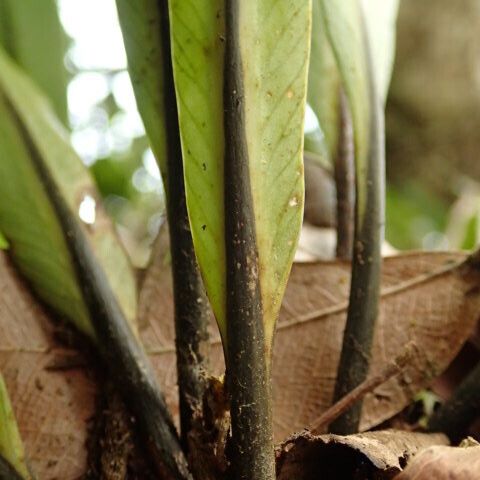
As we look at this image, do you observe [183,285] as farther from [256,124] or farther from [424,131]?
[424,131]

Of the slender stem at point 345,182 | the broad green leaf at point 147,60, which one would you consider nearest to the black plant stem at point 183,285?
the broad green leaf at point 147,60

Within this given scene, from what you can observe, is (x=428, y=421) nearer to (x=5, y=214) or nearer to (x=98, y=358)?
(x=98, y=358)

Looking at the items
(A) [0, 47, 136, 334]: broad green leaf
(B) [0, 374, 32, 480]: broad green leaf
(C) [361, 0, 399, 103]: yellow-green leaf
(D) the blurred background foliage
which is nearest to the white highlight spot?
(A) [0, 47, 136, 334]: broad green leaf

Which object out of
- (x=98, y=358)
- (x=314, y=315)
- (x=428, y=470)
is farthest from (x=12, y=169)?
(x=428, y=470)

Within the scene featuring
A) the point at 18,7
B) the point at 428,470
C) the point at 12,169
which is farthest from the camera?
the point at 18,7

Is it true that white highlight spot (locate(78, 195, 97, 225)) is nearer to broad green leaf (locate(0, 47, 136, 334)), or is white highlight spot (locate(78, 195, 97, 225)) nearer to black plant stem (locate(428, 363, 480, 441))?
broad green leaf (locate(0, 47, 136, 334))
